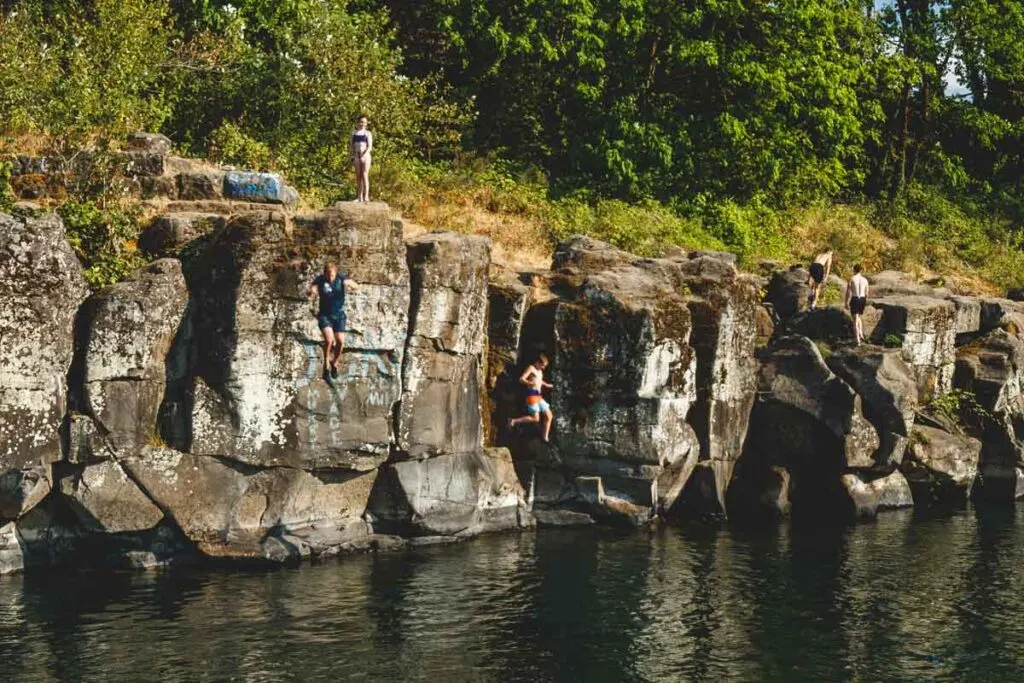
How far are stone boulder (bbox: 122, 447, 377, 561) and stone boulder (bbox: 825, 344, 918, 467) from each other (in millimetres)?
14874

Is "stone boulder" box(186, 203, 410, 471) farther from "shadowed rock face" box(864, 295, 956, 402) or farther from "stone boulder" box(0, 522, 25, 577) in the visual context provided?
"shadowed rock face" box(864, 295, 956, 402)

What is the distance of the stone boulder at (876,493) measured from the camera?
37.5 metres

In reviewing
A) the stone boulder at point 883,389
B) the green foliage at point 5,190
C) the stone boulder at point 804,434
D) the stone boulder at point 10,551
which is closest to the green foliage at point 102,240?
the green foliage at point 5,190

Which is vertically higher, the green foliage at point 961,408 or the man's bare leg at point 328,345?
the man's bare leg at point 328,345

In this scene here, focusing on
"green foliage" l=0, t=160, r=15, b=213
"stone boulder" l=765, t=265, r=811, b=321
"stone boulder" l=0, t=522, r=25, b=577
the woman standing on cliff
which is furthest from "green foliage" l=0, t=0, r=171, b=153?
"stone boulder" l=765, t=265, r=811, b=321

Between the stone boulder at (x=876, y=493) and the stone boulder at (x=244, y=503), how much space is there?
13882mm

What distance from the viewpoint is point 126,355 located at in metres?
29.7

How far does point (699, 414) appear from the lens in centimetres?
3675

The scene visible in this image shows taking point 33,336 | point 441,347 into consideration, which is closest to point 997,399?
point 441,347

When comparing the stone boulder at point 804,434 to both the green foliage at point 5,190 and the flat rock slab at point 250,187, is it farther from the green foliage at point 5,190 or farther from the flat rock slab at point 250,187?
the green foliage at point 5,190

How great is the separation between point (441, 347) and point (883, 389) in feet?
42.8

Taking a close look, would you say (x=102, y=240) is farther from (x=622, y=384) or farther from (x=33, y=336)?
(x=622, y=384)

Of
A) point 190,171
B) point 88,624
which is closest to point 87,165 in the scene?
point 190,171

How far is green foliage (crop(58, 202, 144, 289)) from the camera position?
30.7 meters
